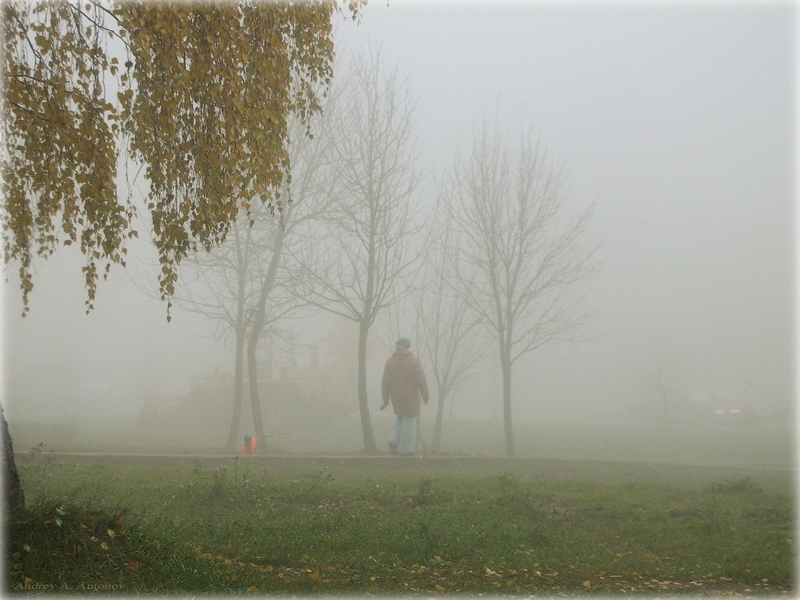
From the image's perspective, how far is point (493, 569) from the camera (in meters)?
5.62

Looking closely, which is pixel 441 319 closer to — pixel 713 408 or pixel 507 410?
pixel 507 410

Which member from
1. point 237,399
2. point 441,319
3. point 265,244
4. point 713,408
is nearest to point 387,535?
point 237,399

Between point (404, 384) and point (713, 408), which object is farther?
point (713, 408)

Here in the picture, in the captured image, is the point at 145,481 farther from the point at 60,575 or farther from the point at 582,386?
the point at 582,386

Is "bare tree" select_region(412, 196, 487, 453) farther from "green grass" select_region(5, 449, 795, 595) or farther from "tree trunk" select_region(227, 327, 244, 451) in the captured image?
"green grass" select_region(5, 449, 795, 595)

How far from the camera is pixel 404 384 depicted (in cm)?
1387

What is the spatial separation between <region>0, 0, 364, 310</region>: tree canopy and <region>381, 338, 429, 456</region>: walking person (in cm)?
836

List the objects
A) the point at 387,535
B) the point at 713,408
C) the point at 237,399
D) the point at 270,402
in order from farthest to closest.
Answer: the point at 713,408, the point at 270,402, the point at 237,399, the point at 387,535

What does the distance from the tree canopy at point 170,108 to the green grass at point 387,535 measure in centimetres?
180

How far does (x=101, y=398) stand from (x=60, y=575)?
131 feet

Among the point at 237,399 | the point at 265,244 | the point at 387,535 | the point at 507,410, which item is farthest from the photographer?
the point at 507,410

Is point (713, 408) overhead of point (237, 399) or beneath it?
beneath

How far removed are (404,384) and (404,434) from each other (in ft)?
3.02

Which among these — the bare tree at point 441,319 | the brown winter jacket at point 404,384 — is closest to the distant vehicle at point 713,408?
the bare tree at point 441,319
